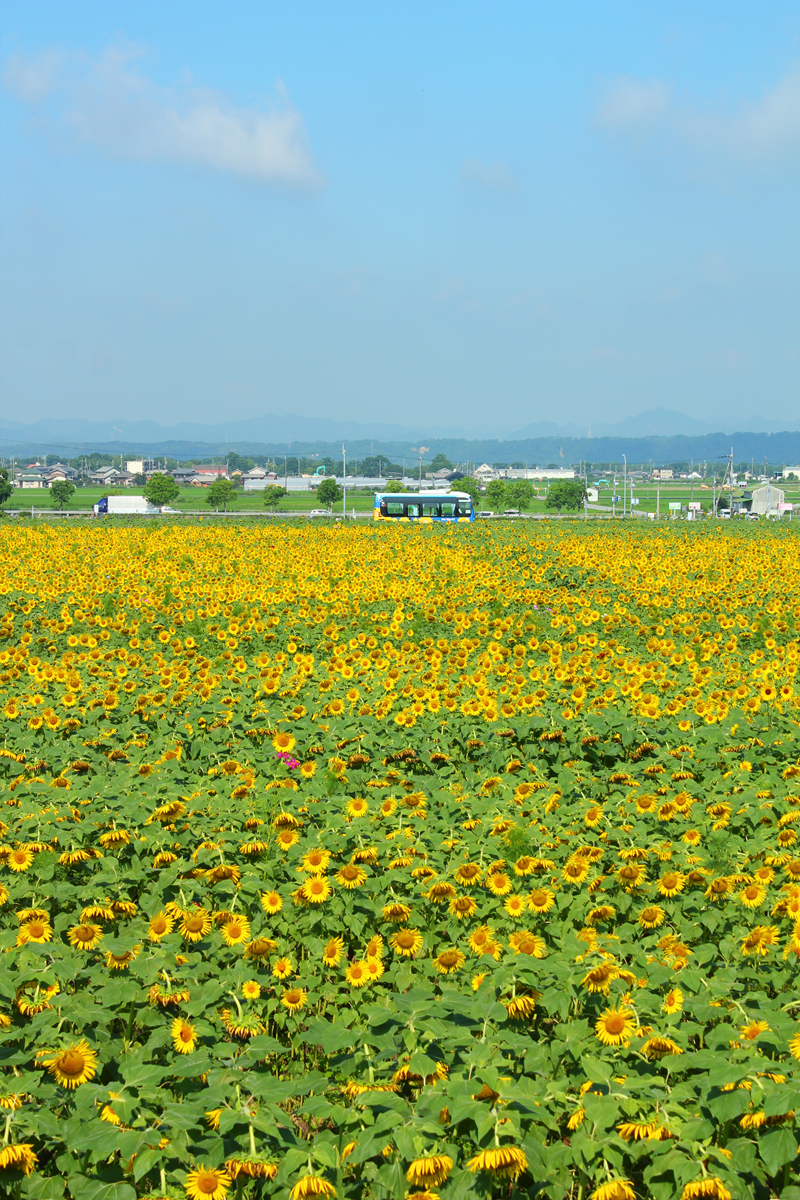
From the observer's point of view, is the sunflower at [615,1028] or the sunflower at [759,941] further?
the sunflower at [759,941]

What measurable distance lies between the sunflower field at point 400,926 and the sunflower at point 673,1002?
18 mm

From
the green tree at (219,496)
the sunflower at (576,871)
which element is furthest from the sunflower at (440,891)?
the green tree at (219,496)

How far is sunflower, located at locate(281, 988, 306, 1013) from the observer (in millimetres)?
4160

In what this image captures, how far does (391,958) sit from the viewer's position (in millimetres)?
4836

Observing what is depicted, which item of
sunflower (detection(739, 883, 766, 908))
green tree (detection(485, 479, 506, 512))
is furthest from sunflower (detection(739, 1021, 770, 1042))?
green tree (detection(485, 479, 506, 512))

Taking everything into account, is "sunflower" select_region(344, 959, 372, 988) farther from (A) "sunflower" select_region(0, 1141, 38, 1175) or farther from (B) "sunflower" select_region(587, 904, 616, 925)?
(A) "sunflower" select_region(0, 1141, 38, 1175)

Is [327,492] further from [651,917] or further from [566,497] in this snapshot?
[651,917]

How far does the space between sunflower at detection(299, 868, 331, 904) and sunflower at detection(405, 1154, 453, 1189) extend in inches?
70.0

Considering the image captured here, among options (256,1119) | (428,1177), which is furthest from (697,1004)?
(256,1119)

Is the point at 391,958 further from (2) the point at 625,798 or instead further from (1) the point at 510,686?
(1) the point at 510,686

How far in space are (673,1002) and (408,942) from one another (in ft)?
4.19

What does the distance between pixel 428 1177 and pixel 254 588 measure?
11746 millimetres

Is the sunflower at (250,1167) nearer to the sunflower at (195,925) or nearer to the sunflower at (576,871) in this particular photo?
the sunflower at (195,925)

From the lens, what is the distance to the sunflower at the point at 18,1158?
123 inches
